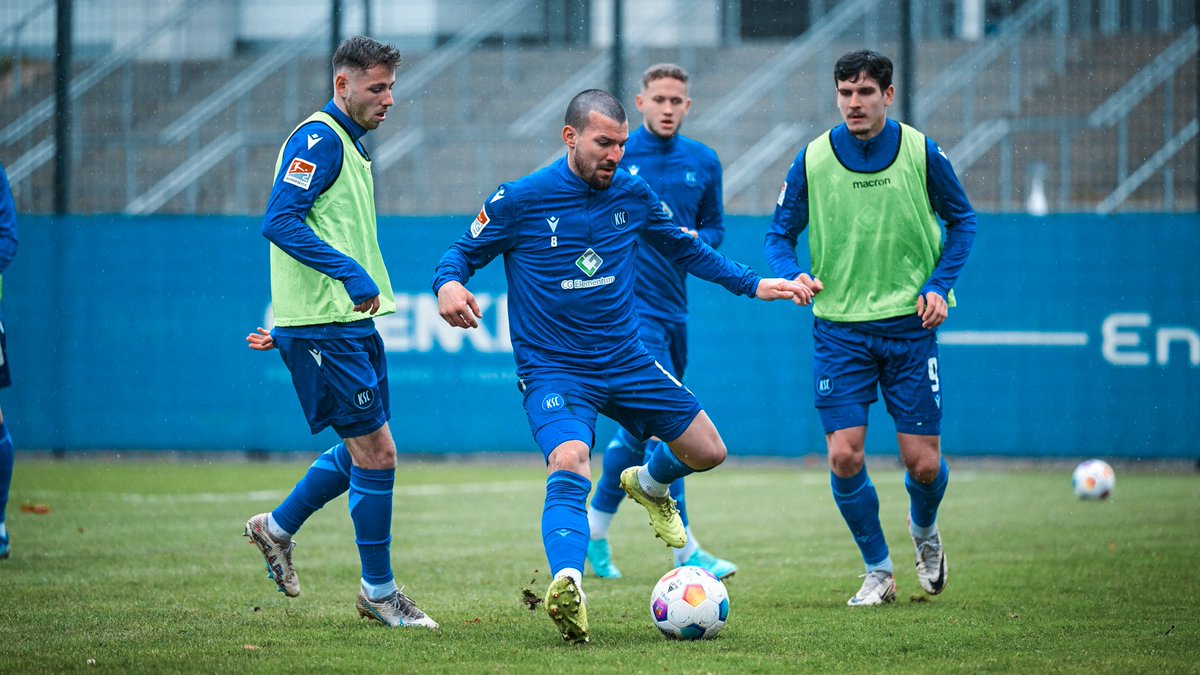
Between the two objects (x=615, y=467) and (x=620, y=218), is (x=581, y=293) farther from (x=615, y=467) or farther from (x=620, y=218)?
(x=615, y=467)

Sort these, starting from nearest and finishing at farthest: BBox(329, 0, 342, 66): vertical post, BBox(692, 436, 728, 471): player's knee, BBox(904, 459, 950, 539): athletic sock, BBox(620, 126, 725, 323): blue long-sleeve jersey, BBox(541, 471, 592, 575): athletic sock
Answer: BBox(541, 471, 592, 575): athletic sock, BBox(692, 436, 728, 471): player's knee, BBox(904, 459, 950, 539): athletic sock, BBox(620, 126, 725, 323): blue long-sleeve jersey, BBox(329, 0, 342, 66): vertical post

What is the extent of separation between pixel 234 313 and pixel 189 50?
463 cm

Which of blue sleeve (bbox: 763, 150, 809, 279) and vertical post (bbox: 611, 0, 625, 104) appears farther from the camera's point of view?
vertical post (bbox: 611, 0, 625, 104)

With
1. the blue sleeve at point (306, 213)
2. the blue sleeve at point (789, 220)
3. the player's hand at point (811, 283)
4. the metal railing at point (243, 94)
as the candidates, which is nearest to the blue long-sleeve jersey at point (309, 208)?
the blue sleeve at point (306, 213)

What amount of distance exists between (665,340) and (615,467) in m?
0.71

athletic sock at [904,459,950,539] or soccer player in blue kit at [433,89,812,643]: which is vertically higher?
soccer player in blue kit at [433,89,812,643]

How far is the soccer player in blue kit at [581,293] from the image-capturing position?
5766 mm

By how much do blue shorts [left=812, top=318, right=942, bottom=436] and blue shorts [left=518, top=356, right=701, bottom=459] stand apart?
792 mm

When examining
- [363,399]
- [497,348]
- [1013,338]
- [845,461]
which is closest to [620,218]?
[363,399]

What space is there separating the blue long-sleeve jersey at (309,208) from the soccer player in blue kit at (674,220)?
7.67 feet

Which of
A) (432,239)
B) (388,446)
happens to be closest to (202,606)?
(388,446)

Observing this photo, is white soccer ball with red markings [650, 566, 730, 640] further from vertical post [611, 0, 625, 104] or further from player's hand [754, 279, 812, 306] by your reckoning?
vertical post [611, 0, 625, 104]

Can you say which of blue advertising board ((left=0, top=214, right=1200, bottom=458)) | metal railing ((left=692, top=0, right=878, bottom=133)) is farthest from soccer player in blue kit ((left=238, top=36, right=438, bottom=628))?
metal railing ((left=692, top=0, right=878, bottom=133))

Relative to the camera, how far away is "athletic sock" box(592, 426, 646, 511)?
7828 mm
